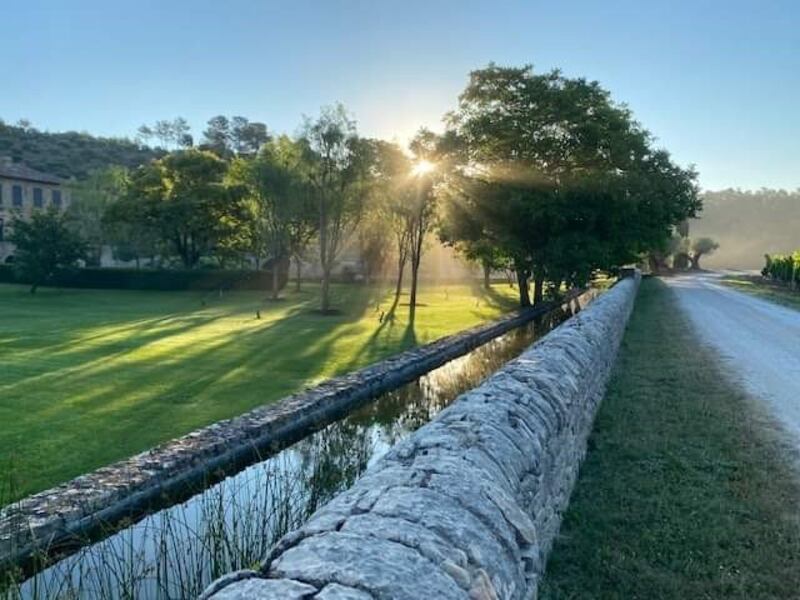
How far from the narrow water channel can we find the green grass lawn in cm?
156

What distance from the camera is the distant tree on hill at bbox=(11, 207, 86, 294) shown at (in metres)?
33.6

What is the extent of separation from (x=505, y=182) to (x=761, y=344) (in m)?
12.6

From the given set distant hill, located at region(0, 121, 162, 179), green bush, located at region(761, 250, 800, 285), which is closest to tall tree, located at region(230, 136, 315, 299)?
green bush, located at region(761, 250, 800, 285)

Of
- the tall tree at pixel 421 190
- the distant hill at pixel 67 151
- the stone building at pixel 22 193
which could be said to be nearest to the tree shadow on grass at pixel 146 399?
the tall tree at pixel 421 190

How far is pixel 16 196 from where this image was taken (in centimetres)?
5641

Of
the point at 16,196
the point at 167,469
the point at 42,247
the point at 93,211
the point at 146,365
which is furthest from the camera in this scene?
the point at 16,196

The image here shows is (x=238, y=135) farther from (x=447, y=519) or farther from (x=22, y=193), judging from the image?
(x=447, y=519)

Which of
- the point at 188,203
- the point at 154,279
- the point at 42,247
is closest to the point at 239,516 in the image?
the point at 42,247

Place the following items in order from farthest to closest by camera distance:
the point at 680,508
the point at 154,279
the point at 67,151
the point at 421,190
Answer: the point at 67,151 → the point at 154,279 → the point at 421,190 → the point at 680,508

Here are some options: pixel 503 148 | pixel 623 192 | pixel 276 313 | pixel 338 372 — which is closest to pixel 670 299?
pixel 623 192

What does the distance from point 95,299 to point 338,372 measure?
24118 mm

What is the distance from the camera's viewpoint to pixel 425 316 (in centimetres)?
2489

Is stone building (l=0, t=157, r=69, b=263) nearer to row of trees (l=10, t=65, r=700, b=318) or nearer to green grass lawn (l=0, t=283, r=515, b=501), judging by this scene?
green grass lawn (l=0, t=283, r=515, b=501)

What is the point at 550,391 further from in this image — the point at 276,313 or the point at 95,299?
the point at 95,299
